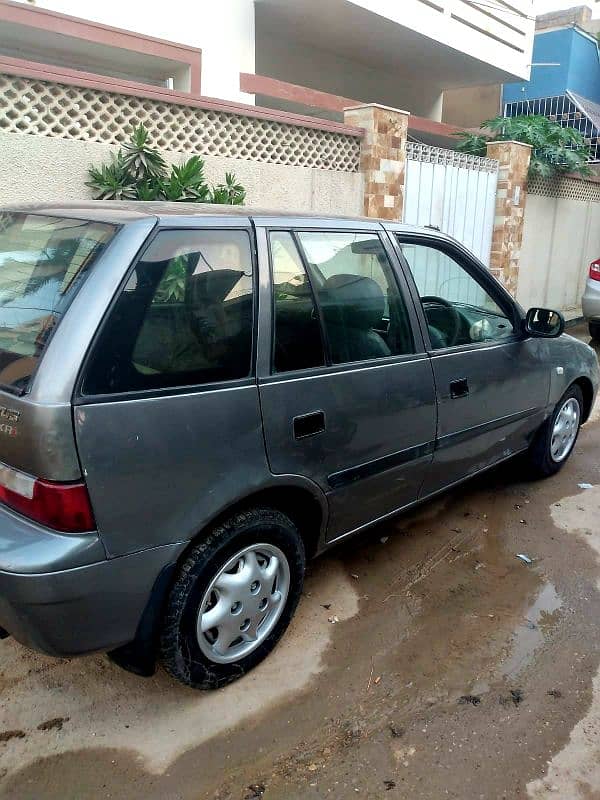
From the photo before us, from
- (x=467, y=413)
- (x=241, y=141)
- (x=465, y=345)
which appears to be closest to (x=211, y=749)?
(x=467, y=413)

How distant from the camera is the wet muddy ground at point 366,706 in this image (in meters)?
2.12

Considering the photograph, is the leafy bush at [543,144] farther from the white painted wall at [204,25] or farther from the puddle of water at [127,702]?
the puddle of water at [127,702]

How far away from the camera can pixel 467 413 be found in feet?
11.1

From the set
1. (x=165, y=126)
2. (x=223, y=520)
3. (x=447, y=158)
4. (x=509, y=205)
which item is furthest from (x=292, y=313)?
(x=509, y=205)

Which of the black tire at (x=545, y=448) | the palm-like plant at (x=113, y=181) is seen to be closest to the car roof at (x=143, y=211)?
the black tire at (x=545, y=448)

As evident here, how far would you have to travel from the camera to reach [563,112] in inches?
610

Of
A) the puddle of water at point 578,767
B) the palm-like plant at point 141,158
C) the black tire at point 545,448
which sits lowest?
the puddle of water at point 578,767

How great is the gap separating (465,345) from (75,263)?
2.06 meters

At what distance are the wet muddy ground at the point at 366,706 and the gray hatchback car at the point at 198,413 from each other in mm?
247

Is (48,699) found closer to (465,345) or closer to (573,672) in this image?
(573,672)

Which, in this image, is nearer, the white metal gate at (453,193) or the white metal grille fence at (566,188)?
the white metal gate at (453,193)

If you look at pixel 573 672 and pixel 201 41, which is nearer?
pixel 573 672

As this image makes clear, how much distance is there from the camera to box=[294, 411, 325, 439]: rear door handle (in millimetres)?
2465

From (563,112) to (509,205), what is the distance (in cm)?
834
